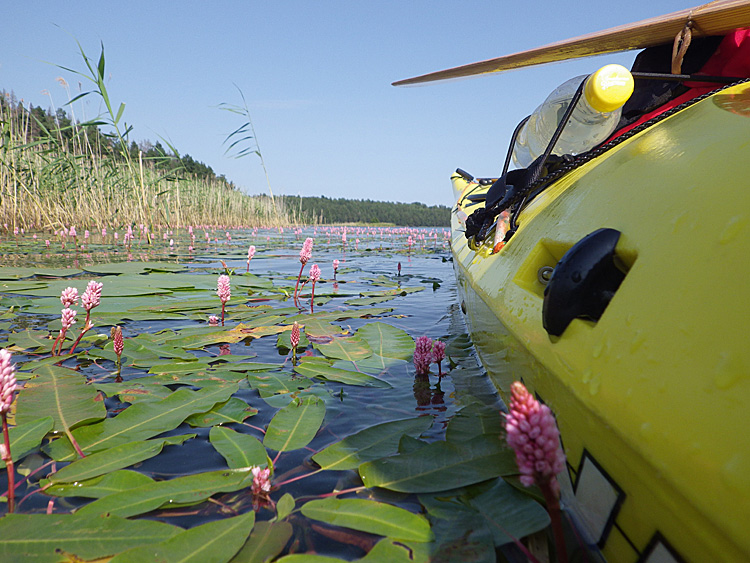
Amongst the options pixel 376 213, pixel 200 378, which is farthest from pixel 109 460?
pixel 376 213

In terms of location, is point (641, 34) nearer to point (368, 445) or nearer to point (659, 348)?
point (659, 348)

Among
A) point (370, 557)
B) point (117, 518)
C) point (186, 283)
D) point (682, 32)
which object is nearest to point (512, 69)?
point (682, 32)

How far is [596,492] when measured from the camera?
62 cm

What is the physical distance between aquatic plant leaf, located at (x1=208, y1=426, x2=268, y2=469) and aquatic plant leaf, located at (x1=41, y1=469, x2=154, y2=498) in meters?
0.18

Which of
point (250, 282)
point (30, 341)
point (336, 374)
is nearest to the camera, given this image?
point (336, 374)

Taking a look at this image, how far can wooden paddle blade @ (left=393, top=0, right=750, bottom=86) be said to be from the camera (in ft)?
3.67

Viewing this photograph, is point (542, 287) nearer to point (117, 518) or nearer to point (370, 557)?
point (370, 557)

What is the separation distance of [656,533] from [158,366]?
1705 mm

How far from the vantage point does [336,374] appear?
1640 mm

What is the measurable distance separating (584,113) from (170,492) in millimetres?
1541

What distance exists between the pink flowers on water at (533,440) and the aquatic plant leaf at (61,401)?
1.19m

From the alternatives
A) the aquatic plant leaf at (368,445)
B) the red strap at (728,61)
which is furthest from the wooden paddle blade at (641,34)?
the aquatic plant leaf at (368,445)

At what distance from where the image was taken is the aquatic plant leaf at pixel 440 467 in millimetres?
897

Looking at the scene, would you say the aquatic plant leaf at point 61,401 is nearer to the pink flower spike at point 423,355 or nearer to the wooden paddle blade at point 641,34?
the pink flower spike at point 423,355
